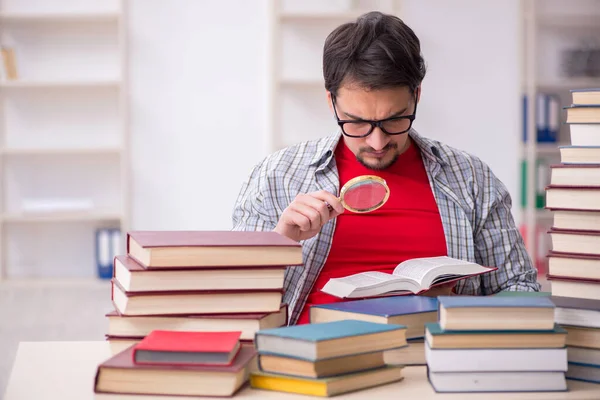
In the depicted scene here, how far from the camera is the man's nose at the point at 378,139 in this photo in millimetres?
1868

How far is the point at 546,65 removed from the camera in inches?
205

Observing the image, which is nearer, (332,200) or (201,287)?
(201,287)

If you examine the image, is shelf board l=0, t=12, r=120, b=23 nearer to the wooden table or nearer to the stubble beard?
the stubble beard

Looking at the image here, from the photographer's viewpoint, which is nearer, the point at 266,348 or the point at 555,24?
the point at 266,348

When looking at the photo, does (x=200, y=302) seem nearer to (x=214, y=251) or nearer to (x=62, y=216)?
(x=214, y=251)

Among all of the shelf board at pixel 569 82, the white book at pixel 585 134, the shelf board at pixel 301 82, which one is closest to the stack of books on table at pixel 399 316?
the white book at pixel 585 134

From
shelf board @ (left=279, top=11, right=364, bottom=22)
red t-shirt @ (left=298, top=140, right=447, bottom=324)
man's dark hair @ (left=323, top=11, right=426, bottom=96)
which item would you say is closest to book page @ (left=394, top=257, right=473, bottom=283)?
red t-shirt @ (left=298, top=140, right=447, bottom=324)

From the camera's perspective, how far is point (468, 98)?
502 cm

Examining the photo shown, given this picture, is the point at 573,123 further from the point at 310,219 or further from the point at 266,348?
the point at 266,348

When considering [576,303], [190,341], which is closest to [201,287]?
[190,341]

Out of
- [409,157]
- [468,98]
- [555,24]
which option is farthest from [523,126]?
[409,157]

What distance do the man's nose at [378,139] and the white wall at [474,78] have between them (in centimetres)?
314

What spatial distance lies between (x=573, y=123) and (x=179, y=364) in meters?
0.77

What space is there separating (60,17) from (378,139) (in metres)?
3.34
